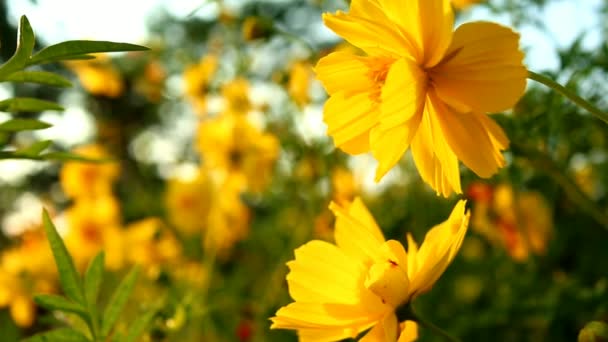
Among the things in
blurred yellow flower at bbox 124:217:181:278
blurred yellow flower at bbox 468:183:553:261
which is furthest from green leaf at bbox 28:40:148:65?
blurred yellow flower at bbox 124:217:181:278

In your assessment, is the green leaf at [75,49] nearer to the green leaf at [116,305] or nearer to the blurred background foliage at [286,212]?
the green leaf at [116,305]

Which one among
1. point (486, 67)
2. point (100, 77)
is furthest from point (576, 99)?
point (100, 77)

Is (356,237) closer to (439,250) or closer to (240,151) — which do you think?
(439,250)

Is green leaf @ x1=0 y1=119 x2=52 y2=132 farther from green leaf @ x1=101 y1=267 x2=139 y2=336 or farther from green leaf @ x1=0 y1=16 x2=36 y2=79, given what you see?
green leaf @ x1=101 y1=267 x2=139 y2=336

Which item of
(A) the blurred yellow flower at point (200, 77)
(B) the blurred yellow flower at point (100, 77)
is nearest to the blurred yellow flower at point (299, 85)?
(A) the blurred yellow flower at point (200, 77)

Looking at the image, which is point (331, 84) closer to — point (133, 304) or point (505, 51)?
point (505, 51)
